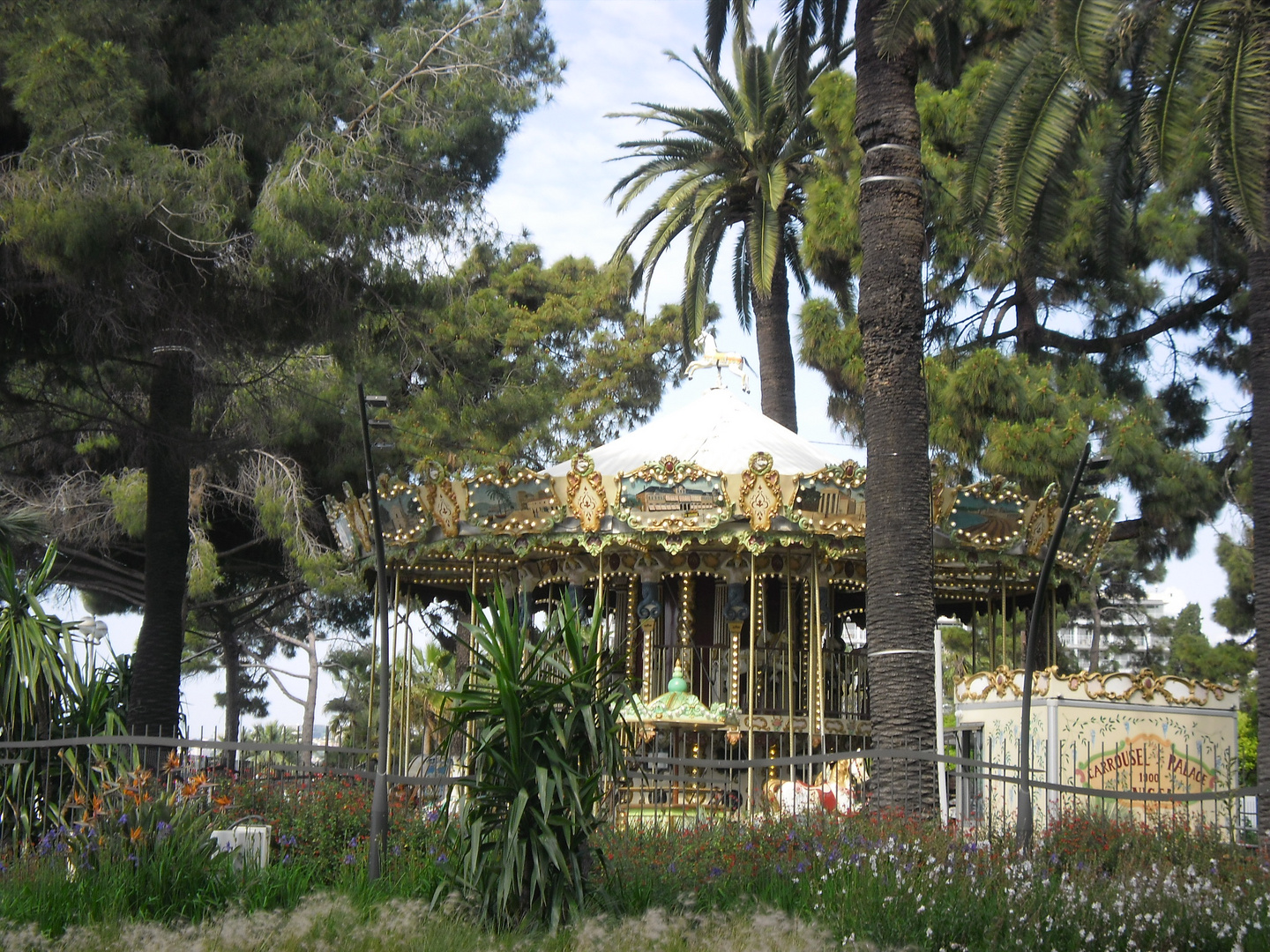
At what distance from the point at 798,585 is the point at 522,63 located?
8.43 meters

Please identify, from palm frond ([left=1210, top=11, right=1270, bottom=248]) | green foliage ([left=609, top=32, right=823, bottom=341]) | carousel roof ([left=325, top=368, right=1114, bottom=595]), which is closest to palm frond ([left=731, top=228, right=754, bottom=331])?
green foliage ([left=609, top=32, right=823, bottom=341])

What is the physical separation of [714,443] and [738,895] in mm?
11712

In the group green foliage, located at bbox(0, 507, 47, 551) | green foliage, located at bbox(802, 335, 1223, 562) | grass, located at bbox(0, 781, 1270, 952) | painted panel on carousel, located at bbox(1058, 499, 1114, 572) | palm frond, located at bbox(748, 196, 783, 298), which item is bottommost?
grass, located at bbox(0, 781, 1270, 952)

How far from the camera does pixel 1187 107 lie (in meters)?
12.4

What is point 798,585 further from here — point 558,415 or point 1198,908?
point 558,415

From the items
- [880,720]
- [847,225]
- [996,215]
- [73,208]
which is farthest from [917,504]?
[847,225]

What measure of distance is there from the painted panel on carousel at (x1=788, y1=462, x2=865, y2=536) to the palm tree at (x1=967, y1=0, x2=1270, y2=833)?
14.2ft

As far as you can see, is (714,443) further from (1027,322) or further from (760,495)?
(1027,322)

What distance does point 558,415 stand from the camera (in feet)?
114

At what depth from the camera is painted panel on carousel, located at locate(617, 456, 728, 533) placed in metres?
17.0

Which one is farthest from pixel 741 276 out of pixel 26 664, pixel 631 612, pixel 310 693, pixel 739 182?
pixel 310 693

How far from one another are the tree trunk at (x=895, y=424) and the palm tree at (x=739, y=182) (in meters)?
11.5

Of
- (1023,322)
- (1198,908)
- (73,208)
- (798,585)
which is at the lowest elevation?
(1198,908)

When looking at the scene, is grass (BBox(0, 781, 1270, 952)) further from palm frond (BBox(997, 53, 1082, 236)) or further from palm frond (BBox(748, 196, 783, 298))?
palm frond (BBox(748, 196, 783, 298))
